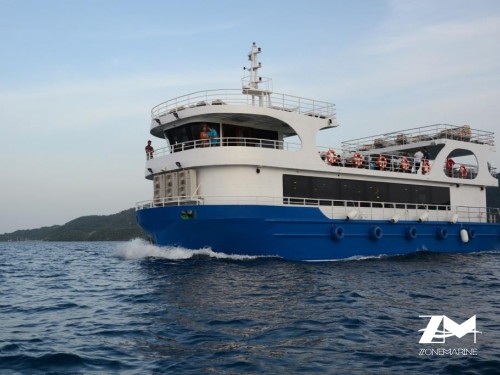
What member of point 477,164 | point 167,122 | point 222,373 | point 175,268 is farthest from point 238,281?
point 477,164

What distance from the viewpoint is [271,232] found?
1738 cm

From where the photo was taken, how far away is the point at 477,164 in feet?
88.9

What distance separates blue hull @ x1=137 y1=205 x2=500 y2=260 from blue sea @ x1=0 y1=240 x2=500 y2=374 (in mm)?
1437

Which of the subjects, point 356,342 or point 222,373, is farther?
point 356,342

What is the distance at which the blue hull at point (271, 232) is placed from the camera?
56.2 feet

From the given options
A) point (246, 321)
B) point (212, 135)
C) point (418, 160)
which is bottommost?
point (246, 321)

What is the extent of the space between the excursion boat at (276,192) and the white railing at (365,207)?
50 millimetres

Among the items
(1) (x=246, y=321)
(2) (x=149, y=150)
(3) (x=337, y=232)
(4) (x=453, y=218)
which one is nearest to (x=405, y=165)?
(4) (x=453, y=218)

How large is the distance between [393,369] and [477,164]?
77.8ft

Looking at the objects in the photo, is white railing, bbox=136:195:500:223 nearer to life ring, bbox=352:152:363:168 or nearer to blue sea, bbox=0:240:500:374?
life ring, bbox=352:152:363:168

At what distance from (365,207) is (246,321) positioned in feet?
45.1

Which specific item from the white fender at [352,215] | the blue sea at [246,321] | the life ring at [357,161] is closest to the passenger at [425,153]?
the life ring at [357,161]

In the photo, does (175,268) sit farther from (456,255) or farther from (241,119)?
(456,255)

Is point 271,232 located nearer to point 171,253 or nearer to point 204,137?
point 171,253
